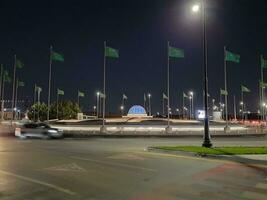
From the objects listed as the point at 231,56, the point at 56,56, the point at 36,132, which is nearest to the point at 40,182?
the point at 36,132

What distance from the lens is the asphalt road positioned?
9383 millimetres

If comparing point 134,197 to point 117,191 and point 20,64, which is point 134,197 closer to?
point 117,191

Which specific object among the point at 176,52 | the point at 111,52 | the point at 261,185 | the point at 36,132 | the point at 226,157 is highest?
the point at 111,52

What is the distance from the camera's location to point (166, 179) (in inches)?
460

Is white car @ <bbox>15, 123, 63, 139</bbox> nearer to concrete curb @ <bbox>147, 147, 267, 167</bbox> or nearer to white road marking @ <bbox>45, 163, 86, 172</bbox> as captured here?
concrete curb @ <bbox>147, 147, 267, 167</bbox>

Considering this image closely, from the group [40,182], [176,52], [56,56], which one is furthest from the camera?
[56,56]

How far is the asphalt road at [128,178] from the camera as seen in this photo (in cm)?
938

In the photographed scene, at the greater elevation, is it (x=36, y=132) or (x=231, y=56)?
(x=231, y=56)

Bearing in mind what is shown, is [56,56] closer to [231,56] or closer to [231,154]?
[231,56]

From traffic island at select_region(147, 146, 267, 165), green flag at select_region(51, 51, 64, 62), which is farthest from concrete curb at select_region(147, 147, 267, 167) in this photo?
green flag at select_region(51, 51, 64, 62)

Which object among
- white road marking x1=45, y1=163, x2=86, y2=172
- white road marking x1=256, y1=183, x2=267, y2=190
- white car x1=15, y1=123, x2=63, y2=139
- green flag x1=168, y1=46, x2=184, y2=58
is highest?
green flag x1=168, y1=46, x2=184, y2=58

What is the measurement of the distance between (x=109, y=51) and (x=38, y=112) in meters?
68.5

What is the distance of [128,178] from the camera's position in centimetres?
1175

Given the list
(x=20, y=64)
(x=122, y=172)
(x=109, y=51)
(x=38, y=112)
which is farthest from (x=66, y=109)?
(x=122, y=172)
